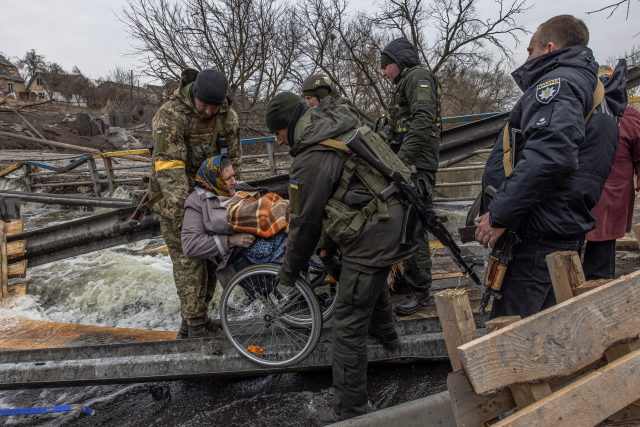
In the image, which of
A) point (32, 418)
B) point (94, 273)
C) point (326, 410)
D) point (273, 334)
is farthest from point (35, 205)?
point (326, 410)

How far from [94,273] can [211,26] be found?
12.1 meters

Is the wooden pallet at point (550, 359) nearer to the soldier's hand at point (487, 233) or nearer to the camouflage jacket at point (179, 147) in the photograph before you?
the soldier's hand at point (487, 233)

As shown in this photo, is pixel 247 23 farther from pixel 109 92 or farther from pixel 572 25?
pixel 109 92

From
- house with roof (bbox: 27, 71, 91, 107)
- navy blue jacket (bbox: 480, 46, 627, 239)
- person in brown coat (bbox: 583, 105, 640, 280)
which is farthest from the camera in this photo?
house with roof (bbox: 27, 71, 91, 107)

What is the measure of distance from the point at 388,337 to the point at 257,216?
4.26ft

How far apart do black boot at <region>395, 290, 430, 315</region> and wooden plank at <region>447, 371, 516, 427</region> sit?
184cm

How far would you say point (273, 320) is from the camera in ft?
9.36

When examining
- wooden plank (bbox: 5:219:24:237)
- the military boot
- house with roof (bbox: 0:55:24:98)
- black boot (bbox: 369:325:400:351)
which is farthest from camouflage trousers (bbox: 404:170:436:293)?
house with roof (bbox: 0:55:24:98)

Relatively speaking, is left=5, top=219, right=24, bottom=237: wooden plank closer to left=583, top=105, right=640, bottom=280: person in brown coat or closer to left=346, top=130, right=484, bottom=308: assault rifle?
left=346, top=130, right=484, bottom=308: assault rifle

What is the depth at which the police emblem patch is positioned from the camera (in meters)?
1.79

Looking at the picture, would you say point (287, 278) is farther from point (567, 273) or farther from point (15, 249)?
point (15, 249)

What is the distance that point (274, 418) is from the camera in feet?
8.39

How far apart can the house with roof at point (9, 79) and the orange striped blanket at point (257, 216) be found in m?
54.2

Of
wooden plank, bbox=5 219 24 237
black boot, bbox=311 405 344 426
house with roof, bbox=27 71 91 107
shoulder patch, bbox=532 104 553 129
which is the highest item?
house with roof, bbox=27 71 91 107
